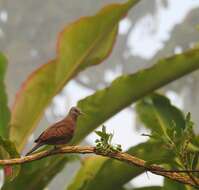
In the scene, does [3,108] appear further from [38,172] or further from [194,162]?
[194,162]

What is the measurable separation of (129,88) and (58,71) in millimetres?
432

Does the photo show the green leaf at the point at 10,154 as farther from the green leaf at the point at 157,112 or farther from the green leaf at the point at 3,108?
the green leaf at the point at 157,112

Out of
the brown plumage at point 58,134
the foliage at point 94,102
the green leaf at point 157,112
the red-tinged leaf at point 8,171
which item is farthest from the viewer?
the green leaf at point 157,112

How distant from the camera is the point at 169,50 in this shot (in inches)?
770

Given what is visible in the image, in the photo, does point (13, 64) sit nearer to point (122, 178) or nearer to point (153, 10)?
point (153, 10)

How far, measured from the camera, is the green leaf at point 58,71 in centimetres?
286

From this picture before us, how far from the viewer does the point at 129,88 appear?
2.69 metres

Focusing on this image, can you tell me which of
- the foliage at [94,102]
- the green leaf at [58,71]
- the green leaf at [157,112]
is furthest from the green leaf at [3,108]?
the green leaf at [157,112]

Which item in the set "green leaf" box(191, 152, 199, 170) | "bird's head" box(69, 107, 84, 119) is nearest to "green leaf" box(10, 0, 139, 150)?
"bird's head" box(69, 107, 84, 119)

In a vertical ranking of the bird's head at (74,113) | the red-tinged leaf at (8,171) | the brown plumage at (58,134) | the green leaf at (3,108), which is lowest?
the brown plumage at (58,134)

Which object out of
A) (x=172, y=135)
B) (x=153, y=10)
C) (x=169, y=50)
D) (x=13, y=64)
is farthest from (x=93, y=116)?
(x=153, y=10)

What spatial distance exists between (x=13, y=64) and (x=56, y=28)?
8.68 ft

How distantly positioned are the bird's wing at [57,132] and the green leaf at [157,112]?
1.14m

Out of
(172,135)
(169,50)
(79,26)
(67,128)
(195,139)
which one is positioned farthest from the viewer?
(169,50)
